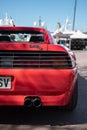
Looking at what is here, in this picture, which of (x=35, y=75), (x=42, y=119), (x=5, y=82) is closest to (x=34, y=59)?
(x=35, y=75)

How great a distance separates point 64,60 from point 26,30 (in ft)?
6.85

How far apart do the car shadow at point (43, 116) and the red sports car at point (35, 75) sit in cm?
57

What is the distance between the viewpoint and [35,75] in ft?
17.4

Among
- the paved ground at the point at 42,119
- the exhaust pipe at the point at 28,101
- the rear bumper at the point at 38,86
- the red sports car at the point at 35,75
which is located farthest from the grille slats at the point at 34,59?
the paved ground at the point at 42,119

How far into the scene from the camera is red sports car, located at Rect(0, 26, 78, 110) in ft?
17.4

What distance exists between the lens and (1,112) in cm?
654

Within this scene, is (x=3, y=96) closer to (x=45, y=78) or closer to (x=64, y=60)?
(x=45, y=78)

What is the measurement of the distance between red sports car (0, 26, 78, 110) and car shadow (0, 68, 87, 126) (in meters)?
0.57

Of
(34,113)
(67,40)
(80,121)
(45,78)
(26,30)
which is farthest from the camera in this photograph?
(67,40)

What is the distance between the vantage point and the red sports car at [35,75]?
17.4 ft

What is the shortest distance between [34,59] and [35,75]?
0.88 ft

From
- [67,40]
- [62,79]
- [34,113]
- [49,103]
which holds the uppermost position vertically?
[62,79]

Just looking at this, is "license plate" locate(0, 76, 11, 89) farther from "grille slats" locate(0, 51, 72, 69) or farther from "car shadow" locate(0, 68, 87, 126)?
"car shadow" locate(0, 68, 87, 126)

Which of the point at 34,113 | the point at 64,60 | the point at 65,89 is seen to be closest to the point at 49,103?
the point at 65,89
